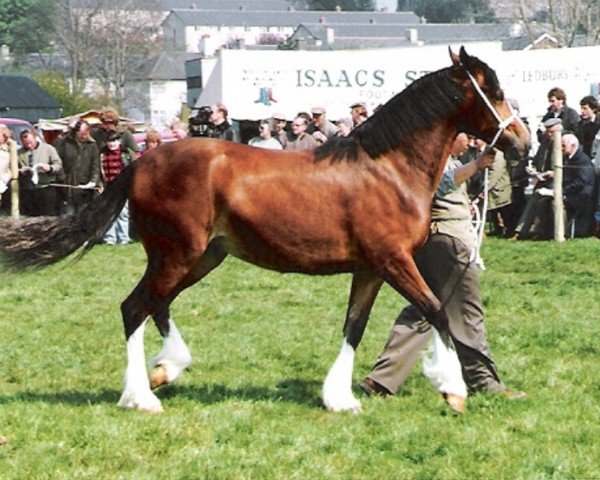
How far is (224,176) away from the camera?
7863mm

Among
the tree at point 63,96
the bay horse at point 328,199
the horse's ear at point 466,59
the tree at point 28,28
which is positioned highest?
the horse's ear at point 466,59

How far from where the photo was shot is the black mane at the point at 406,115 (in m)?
7.86

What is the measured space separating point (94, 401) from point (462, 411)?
2.44m

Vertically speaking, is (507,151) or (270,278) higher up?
(507,151)

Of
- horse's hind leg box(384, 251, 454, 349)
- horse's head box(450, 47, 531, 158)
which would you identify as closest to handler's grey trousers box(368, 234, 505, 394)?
horse's hind leg box(384, 251, 454, 349)

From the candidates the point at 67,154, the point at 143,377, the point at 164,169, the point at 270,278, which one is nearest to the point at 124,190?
the point at 164,169

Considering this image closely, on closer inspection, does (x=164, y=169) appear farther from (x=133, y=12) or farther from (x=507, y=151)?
(x=133, y=12)

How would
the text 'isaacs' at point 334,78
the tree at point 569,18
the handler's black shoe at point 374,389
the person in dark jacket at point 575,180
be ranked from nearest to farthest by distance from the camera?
the handler's black shoe at point 374,389, the person in dark jacket at point 575,180, the text 'isaacs' at point 334,78, the tree at point 569,18

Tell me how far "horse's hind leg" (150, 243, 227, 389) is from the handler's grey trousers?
4.34 ft

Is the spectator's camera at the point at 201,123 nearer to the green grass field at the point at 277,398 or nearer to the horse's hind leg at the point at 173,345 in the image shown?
the green grass field at the point at 277,398

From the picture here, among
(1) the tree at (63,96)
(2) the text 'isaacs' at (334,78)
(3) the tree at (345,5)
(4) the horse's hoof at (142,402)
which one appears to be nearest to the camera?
(4) the horse's hoof at (142,402)

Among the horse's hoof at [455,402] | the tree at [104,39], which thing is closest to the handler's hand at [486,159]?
the horse's hoof at [455,402]

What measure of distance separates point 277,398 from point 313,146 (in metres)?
9.10

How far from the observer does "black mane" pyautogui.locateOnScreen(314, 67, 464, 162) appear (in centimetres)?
786
